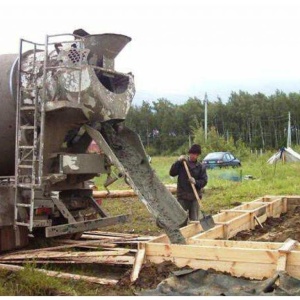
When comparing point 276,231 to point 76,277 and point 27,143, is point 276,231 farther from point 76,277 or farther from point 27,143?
point 27,143

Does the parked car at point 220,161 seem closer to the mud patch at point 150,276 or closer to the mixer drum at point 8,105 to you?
the mixer drum at point 8,105

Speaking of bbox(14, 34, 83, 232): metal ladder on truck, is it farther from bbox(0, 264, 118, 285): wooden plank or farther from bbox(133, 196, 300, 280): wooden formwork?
bbox(133, 196, 300, 280): wooden formwork

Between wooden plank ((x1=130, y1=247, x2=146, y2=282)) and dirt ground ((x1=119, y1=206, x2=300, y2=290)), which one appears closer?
dirt ground ((x1=119, y1=206, x2=300, y2=290))

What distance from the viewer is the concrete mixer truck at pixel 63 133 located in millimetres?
6672

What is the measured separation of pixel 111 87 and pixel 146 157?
44.5 inches

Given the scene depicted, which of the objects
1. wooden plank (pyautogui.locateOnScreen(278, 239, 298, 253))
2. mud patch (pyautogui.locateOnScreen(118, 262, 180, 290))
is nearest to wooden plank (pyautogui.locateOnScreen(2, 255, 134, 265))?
mud patch (pyautogui.locateOnScreen(118, 262, 180, 290))

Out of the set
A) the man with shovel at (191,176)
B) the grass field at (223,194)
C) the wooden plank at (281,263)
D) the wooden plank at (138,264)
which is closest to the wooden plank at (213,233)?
the wooden plank at (138,264)

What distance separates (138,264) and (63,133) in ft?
8.00

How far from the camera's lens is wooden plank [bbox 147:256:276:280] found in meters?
4.89

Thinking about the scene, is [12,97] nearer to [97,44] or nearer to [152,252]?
[97,44]

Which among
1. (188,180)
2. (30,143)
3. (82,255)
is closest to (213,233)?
(82,255)

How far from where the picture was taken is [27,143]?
22.8 ft

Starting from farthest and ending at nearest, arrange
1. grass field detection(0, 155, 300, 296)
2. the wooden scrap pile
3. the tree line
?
the tree line
the wooden scrap pile
grass field detection(0, 155, 300, 296)

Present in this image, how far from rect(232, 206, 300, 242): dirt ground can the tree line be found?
53.3 metres
